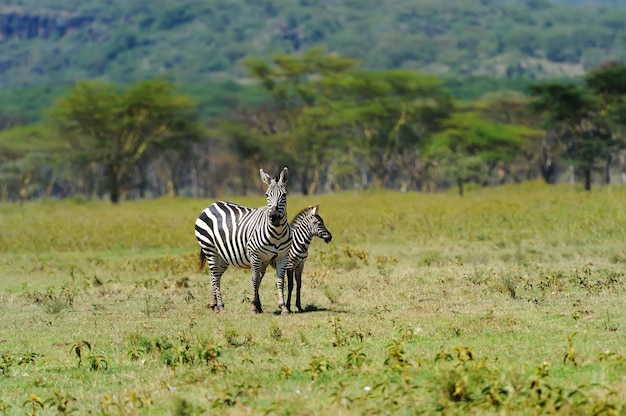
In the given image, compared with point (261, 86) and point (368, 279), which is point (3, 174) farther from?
Result: point (368, 279)

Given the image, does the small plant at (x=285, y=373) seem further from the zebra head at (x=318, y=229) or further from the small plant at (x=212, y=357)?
the zebra head at (x=318, y=229)

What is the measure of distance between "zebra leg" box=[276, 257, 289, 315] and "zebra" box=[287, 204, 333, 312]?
159 mm

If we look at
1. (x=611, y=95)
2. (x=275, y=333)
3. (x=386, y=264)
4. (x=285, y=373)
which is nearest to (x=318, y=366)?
(x=285, y=373)

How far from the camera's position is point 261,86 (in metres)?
71.6

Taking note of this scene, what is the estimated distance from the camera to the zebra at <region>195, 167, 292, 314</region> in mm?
12328

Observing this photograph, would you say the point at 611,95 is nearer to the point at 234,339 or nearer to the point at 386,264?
the point at 386,264

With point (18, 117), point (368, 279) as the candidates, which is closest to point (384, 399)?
point (368, 279)

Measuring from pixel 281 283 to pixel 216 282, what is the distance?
52.1 inches

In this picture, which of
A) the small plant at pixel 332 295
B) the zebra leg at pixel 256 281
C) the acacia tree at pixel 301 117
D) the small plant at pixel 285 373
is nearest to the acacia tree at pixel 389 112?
the acacia tree at pixel 301 117

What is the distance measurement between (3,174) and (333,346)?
201ft

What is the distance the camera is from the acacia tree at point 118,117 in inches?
2229

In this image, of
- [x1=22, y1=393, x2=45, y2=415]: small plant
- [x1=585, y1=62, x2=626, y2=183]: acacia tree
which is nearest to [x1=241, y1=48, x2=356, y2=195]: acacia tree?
[x1=585, y1=62, x2=626, y2=183]: acacia tree

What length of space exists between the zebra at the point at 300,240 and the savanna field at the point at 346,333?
41 centimetres

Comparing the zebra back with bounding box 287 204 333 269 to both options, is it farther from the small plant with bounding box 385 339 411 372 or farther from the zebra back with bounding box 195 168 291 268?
the small plant with bounding box 385 339 411 372
